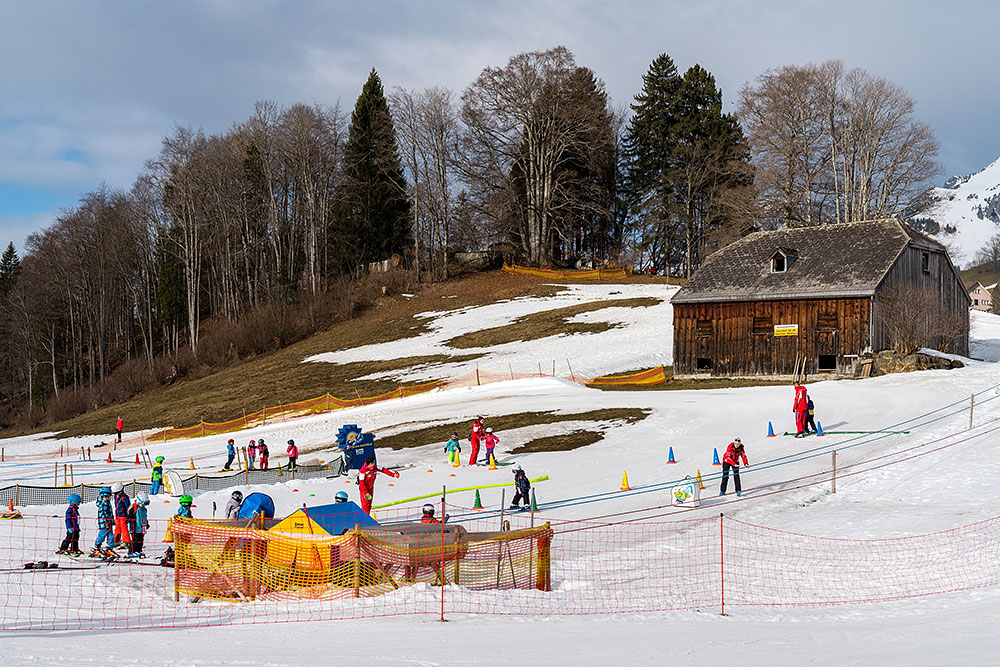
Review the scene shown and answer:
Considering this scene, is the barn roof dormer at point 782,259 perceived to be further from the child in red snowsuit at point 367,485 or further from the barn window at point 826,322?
the child in red snowsuit at point 367,485

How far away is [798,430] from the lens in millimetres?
25969

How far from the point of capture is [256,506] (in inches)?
601

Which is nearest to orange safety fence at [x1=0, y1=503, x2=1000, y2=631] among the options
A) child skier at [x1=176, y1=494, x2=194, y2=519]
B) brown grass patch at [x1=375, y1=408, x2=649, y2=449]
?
child skier at [x1=176, y1=494, x2=194, y2=519]

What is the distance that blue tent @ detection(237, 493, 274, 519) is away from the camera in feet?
49.6

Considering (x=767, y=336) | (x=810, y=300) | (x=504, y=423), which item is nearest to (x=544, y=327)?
(x=767, y=336)

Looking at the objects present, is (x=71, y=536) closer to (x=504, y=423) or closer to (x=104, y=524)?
(x=104, y=524)

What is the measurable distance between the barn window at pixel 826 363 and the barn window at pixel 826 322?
130 cm

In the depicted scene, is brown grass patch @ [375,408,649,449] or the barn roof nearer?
brown grass patch @ [375,408,649,449]

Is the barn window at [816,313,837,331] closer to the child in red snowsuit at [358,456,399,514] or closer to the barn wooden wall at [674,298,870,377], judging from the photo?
the barn wooden wall at [674,298,870,377]

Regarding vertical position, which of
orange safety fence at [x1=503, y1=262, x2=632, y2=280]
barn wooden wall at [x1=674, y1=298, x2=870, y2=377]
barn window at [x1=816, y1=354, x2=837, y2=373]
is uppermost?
orange safety fence at [x1=503, y1=262, x2=632, y2=280]

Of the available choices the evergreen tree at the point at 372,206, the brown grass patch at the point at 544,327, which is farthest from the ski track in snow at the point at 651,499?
the evergreen tree at the point at 372,206

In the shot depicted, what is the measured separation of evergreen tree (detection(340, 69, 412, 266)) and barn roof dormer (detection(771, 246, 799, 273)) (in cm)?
4764

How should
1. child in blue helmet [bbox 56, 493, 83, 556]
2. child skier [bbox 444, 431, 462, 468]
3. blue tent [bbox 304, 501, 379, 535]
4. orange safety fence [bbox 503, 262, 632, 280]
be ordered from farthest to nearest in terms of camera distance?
orange safety fence [bbox 503, 262, 632, 280]
child skier [bbox 444, 431, 462, 468]
child in blue helmet [bbox 56, 493, 83, 556]
blue tent [bbox 304, 501, 379, 535]

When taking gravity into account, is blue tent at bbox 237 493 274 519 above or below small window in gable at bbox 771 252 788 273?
below
